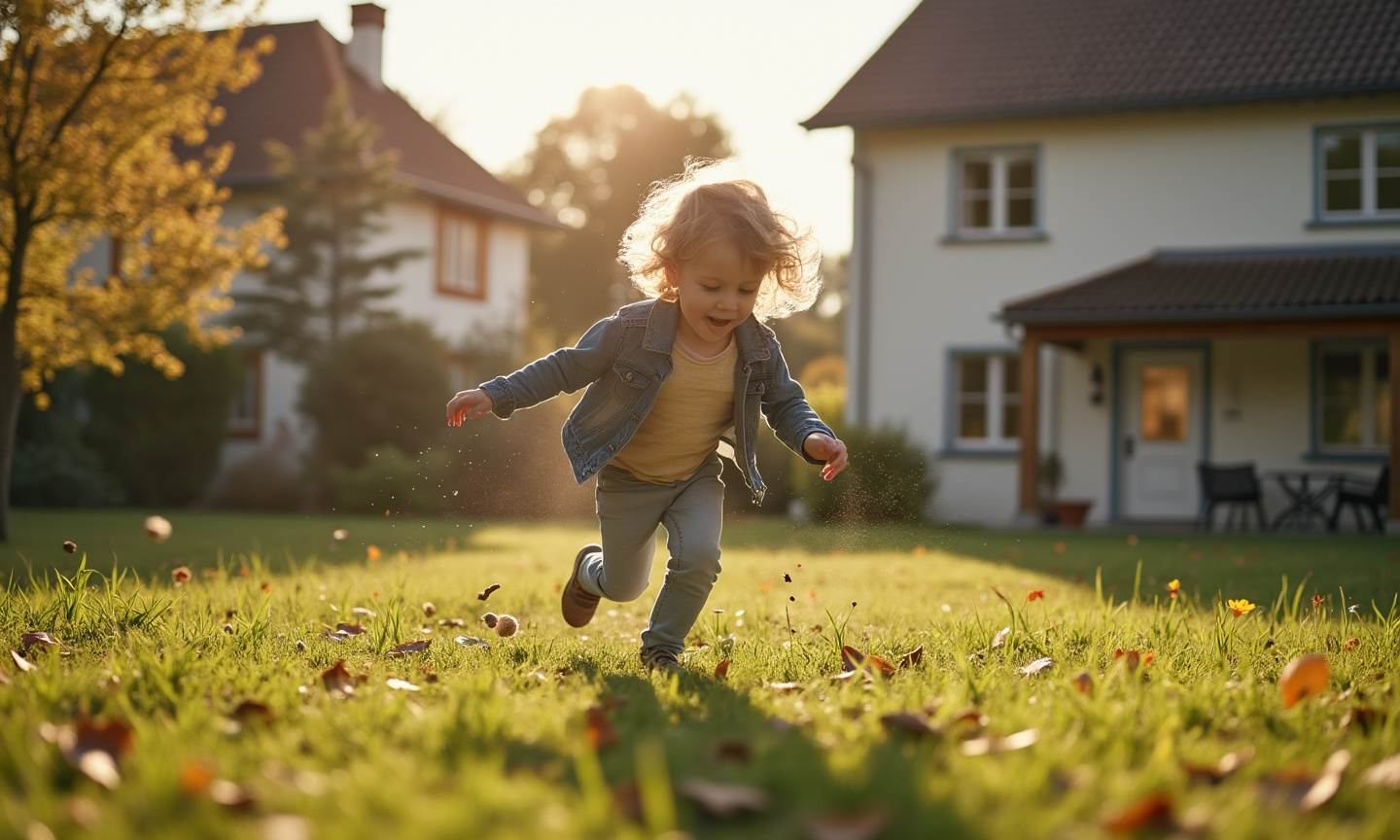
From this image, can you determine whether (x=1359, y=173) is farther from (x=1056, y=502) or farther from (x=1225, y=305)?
(x=1056, y=502)

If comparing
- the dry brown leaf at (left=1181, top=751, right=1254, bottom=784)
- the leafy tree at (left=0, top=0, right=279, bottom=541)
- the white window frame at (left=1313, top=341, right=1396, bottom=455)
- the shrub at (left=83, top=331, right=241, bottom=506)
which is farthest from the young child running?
the shrub at (left=83, top=331, right=241, bottom=506)

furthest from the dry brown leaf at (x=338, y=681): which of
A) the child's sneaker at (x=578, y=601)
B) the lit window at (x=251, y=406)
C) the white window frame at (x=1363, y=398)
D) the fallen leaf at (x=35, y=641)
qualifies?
the lit window at (x=251, y=406)

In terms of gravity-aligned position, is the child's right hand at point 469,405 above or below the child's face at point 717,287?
below

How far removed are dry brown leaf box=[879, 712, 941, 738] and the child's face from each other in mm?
1781

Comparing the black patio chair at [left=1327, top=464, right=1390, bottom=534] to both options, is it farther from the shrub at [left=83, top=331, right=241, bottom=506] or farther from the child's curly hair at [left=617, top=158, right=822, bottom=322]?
the shrub at [left=83, top=331, right=241, bottom=506]

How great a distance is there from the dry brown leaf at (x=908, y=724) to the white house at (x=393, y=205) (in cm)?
2177

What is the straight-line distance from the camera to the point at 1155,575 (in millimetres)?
8758

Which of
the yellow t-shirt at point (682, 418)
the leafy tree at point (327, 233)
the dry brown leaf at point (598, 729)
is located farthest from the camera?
the leafy tree at point (327, 233)

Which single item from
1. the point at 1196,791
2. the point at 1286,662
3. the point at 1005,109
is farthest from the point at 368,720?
the point at 1005,109

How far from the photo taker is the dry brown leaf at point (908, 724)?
2.74 metres

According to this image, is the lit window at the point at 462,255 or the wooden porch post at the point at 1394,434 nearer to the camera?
the wooden porch post at the point at 1394,434

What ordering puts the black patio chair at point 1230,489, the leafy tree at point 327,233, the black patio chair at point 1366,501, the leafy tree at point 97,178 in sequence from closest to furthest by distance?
the leafy tree at point 97,178, the black patio chair at point 1366,501, the black patio chair at point 1230,489, the leafy tree at point 327,233

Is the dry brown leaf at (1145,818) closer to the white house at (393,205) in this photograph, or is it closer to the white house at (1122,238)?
the white house at (1122,238)

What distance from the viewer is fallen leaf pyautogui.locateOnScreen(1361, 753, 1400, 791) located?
7.73 ft
